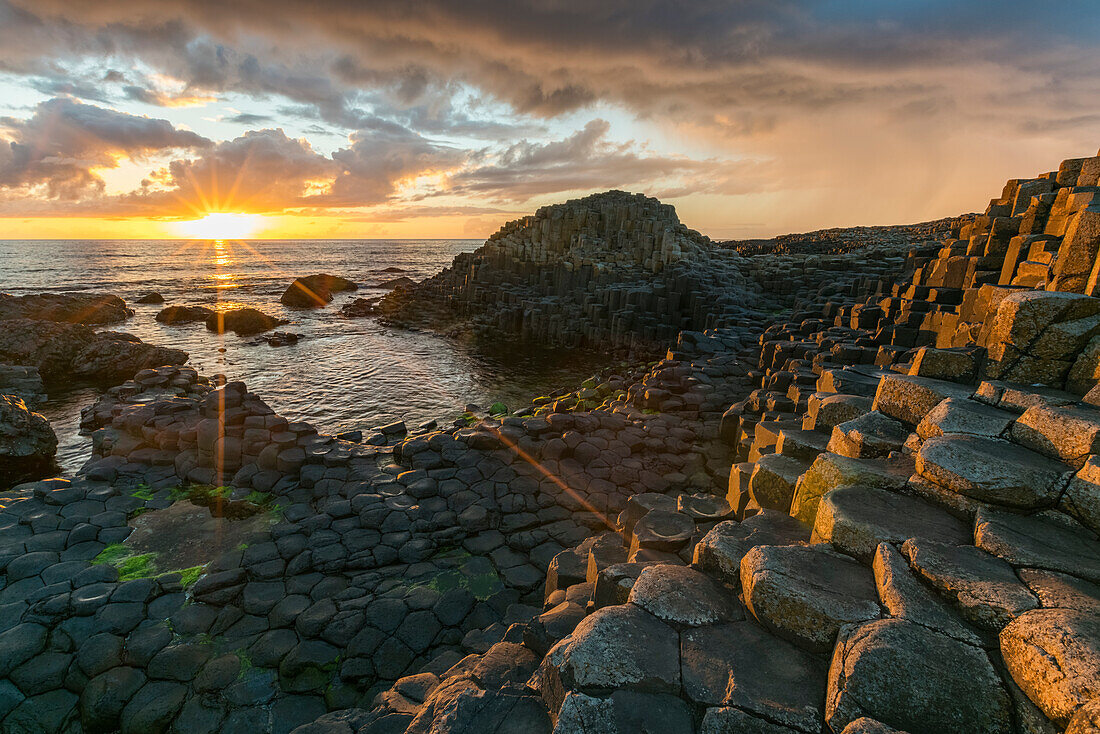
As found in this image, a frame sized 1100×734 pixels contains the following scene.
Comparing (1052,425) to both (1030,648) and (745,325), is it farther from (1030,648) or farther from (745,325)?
(745,325)

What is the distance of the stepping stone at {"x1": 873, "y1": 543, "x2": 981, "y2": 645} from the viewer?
2.49 m

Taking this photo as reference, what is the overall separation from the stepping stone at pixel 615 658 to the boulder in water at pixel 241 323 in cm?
3181

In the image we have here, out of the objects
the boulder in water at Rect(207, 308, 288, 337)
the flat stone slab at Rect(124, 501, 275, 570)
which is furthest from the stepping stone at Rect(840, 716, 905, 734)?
the boulder in water at Rect(207, 308, 288, 337)

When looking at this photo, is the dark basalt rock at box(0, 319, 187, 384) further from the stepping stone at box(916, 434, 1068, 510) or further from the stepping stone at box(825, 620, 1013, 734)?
the stepping stone at box(916, 434, 1068, 510)

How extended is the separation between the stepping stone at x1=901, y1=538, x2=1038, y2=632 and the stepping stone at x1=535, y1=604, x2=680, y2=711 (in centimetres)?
156

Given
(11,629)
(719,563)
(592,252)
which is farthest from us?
(592,252)

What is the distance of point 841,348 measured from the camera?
400 inches

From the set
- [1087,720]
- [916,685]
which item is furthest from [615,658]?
[1087,720]

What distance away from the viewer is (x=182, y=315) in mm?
33281

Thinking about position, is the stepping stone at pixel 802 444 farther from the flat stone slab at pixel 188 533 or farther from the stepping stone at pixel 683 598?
the flat stone slab at pixel 188 533

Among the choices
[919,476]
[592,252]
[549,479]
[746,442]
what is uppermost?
[592,252]

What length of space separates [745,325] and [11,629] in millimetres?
21151

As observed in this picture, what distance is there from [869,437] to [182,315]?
41476mm

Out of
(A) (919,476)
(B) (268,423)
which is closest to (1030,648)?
(A) (919,476)
